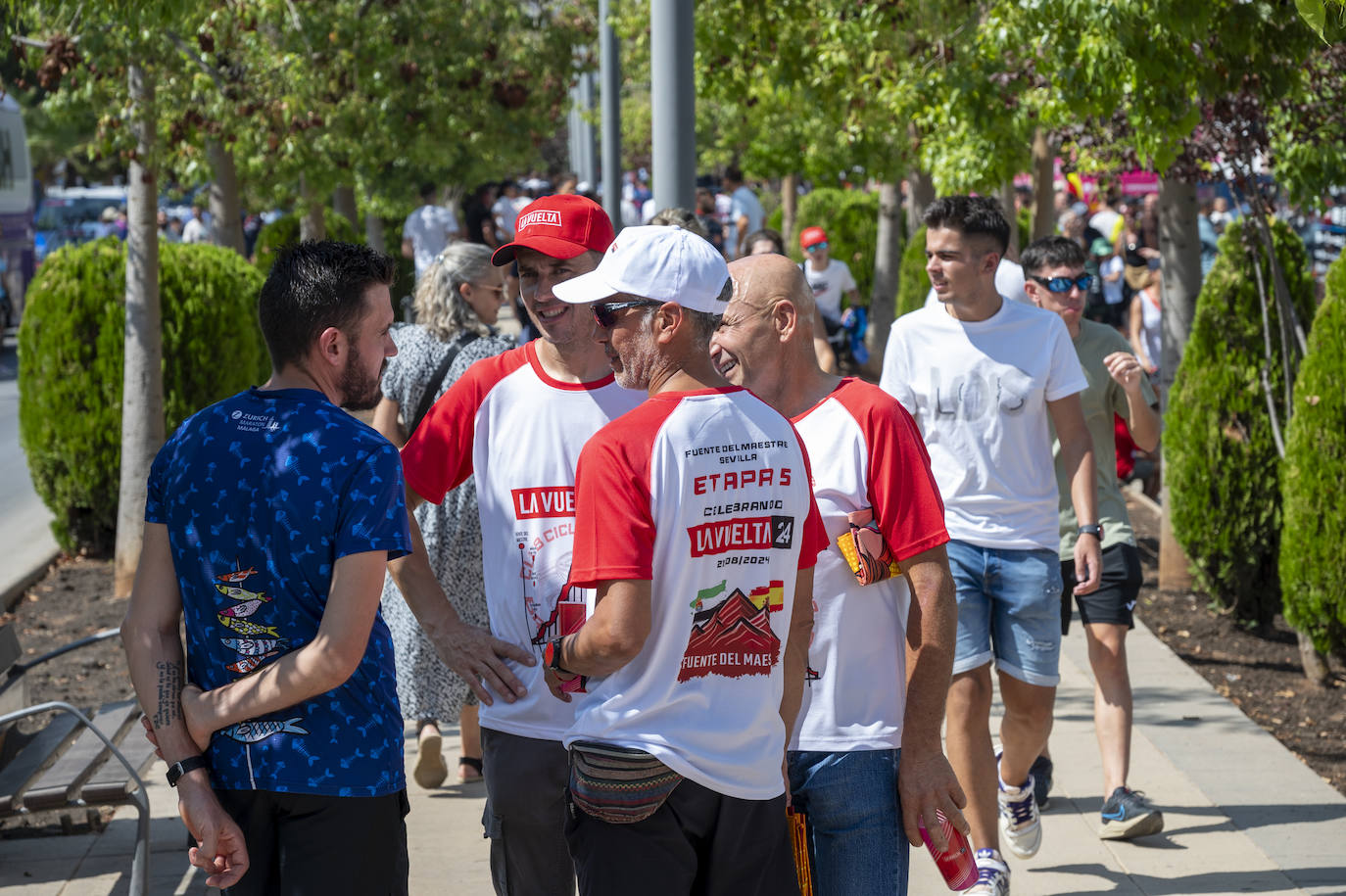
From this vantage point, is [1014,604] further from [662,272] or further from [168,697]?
[168,697]

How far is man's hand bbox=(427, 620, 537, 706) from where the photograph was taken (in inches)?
127

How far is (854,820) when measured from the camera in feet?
10.0

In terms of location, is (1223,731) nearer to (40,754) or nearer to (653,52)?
(653,52)

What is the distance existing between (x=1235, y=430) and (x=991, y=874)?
4611mm

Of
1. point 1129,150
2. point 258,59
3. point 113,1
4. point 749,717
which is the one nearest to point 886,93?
point 1129,150

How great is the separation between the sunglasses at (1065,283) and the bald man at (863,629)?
232 centimetres

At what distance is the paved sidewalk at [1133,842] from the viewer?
15.6 ft

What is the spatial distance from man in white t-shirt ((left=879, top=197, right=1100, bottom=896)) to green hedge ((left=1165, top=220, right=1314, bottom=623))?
3.71 metres

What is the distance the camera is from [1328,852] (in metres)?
4.93


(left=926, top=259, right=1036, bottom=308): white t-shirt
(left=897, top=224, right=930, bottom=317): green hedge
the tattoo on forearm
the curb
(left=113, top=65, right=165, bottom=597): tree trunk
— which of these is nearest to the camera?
the tattoo on forearm

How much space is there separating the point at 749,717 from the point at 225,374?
7562 mm

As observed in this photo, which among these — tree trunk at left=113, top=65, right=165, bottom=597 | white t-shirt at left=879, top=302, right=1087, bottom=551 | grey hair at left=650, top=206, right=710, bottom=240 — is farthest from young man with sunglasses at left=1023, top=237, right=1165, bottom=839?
tree trunk at left=113, top=65, right=165, bottom=597

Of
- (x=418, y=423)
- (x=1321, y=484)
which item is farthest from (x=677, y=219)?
(x=1321, y=484)

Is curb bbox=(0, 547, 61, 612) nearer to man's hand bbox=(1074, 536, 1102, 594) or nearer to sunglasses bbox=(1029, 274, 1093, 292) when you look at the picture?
sunglasses bbox=(1029, 274, 1093, 292)
